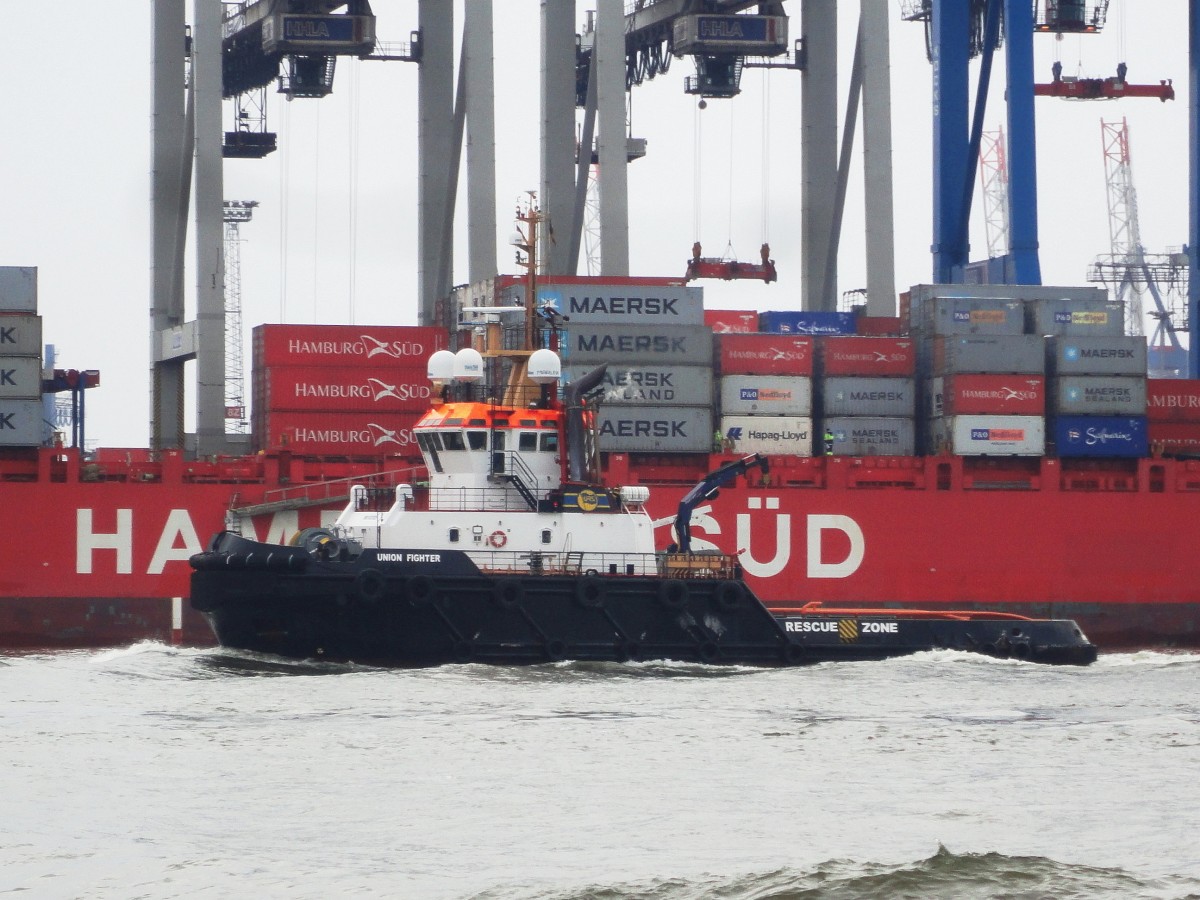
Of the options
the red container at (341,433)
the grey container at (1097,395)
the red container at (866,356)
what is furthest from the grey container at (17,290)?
the grey container at (1097,395)

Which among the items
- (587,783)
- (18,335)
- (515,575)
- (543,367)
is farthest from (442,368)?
(587,783)

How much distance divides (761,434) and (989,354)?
4.13 m

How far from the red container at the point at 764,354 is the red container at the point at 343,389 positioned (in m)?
5.06

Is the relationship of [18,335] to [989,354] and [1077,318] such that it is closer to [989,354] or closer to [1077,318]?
[989,354]

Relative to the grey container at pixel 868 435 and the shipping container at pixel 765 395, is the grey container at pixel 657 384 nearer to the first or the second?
the shipping container at pixel 765 395

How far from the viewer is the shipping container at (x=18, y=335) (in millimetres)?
30703

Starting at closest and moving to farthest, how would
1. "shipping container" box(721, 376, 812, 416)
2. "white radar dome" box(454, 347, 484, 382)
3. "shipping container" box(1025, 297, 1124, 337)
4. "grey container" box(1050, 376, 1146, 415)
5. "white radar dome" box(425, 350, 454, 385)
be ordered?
"white radar dome" box(454, 347, 484, 382) → "white radar dome" box(425, 350, 454, 385) → "shipping container" box(721, 376, 812, 416) → "grey container" box(1050, 376, 1146, 415) → "shipping container" box(1025, 297, 1124, 337)

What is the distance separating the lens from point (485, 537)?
25234mm

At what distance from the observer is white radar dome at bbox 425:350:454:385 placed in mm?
25797

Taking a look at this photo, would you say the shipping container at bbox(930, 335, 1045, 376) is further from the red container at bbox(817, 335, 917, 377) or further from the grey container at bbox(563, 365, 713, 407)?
the grey container at bbox(563, 365, 713, 407)

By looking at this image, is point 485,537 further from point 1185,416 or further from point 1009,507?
point 1185,416

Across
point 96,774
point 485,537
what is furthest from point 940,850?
point 485,537

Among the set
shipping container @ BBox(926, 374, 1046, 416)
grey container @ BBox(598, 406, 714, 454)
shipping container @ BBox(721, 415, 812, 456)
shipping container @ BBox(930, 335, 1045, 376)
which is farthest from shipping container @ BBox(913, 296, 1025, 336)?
grey container @ BBox(598, 406, 714, 454)

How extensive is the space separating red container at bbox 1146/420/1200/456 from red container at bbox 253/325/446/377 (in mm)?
13069
